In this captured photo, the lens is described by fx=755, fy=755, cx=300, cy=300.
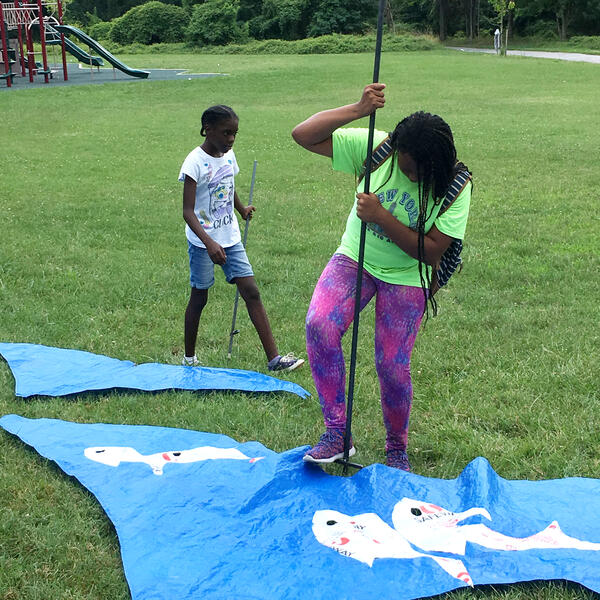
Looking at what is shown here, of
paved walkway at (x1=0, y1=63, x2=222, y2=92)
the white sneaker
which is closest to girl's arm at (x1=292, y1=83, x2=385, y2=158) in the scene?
the white sneaker

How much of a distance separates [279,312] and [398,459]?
8.11 ft

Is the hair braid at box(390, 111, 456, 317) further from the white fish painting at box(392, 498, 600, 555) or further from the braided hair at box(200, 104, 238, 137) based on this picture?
the braided hair at box(200, 104, 238, 137)

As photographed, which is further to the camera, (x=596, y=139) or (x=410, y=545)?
(x=596, y=139)

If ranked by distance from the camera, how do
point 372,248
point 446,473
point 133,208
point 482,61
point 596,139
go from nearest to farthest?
point 372,248, point 446,473, point 133,208, point 596,139, point 482,61

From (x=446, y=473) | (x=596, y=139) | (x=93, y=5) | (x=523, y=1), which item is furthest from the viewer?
(x=93, y=5)

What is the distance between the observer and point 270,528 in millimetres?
3094

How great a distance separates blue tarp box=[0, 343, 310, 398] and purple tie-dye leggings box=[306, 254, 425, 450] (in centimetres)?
107

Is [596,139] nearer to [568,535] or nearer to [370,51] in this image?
[568,535]

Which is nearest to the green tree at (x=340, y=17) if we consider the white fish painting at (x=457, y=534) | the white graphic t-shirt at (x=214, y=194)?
the white graphic t-shirt at (x=214, y=194)

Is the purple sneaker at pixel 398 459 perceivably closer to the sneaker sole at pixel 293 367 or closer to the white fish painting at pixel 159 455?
the white fish painting at pixel 159 455

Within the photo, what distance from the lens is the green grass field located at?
3.51 m

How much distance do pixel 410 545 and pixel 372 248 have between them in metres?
1.24

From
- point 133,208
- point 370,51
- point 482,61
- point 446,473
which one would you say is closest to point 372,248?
point 446,473

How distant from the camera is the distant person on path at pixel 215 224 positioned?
4.49m
